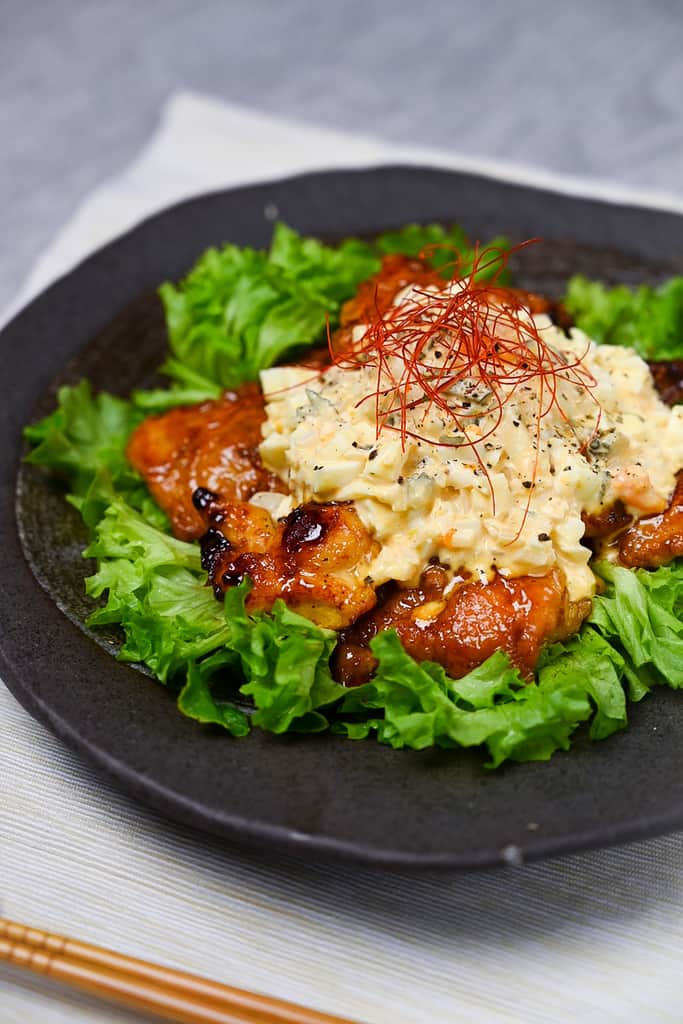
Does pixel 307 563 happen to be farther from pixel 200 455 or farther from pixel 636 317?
pixel 636 317

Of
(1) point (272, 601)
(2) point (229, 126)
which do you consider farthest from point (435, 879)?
(2) point (229, 126)

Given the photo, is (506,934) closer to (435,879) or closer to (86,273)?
(435,879)

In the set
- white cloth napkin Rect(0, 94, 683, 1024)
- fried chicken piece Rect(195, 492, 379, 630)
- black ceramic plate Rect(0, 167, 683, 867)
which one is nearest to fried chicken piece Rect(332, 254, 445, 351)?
fried chicken piece Rect(195, 492, 379, 630)

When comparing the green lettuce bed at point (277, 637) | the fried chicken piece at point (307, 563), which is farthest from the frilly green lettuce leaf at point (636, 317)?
the fried chicken piece at point (307, 563)

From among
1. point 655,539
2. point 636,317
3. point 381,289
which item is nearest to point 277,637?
point 655,539

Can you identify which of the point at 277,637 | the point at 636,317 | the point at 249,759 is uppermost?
the point at 636,317

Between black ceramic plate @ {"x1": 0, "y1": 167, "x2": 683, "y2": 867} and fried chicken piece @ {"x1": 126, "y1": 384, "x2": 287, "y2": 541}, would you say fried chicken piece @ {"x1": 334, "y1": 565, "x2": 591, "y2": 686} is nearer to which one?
black ceramic plate @ {"x1": 0, "y1": 167, "x2": 683, "y2": 867}
